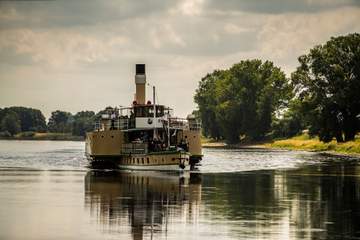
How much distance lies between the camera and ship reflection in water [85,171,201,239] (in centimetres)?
3322

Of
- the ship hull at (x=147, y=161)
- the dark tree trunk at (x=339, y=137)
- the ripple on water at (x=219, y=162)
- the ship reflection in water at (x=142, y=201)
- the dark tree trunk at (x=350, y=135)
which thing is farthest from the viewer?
the dark tree trunk at (x=350, y=135)

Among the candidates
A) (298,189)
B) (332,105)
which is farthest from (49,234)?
(332,105)

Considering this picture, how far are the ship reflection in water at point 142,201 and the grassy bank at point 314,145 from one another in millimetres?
68098

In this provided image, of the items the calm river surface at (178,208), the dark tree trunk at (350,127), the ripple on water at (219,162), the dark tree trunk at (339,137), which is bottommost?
the calm river surface at (178,208)

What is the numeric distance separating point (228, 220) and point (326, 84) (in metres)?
111

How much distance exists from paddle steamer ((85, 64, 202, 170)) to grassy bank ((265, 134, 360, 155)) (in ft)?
162

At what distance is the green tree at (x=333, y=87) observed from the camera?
454 feet

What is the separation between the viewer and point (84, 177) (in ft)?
215

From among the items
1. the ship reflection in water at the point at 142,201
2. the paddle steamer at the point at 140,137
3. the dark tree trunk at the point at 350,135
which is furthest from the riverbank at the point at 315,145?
the ship reflection in water at the point at 142,201

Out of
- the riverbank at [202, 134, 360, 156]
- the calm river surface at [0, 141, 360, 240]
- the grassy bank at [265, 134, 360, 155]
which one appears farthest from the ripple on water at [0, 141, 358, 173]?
the calm river surface at [0, 141, 360, 240]

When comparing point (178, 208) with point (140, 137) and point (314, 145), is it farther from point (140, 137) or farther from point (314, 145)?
point (314, 145)

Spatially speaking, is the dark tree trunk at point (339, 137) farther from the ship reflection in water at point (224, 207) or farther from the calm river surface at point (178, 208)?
the calm river surface at point (178, 208)

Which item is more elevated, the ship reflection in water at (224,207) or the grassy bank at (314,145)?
the grassy bank at (314,145)

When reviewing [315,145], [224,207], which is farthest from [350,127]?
[224,207]
